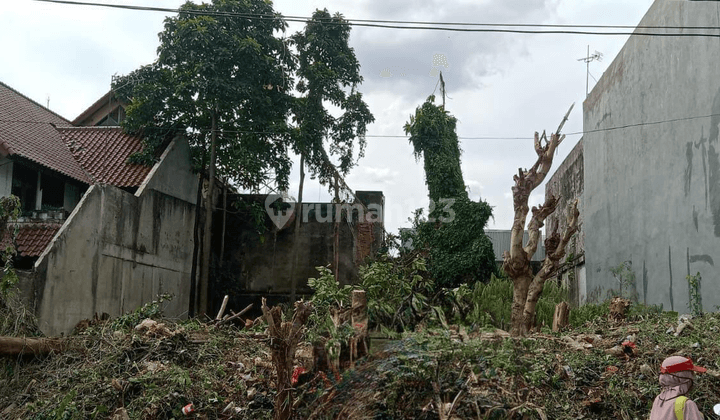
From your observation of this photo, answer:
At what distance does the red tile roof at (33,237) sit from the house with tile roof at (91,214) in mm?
22

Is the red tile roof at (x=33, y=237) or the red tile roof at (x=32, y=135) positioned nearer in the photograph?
the red tile roof at (x=33, y=237)

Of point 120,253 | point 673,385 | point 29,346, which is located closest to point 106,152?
point 120,253

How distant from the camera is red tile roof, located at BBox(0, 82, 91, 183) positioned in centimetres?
1658

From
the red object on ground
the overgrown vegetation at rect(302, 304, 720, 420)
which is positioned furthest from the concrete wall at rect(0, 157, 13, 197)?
the overgrown vegetation at rect(302, 304, 720, 420)

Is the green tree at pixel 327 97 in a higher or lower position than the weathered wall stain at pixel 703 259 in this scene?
higher

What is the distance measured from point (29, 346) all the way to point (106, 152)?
38.3ft

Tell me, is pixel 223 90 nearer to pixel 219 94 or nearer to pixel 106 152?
pixel 219 94

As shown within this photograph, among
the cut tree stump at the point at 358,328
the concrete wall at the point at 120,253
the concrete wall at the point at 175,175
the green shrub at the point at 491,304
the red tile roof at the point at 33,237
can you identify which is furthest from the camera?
the concrete wall at the point at 175,175

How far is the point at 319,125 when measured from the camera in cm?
2153

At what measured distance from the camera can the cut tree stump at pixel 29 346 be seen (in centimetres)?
898

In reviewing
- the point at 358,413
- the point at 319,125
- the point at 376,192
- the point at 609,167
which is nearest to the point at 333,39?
the point at 319,125

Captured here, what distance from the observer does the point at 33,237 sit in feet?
49.2

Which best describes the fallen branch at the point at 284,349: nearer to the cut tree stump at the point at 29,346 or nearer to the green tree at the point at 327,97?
the cut tree stump at the point at 29,346

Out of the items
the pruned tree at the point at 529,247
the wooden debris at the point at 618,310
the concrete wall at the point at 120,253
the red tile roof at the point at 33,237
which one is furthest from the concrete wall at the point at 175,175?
the wooden debris at the point at 618,310
